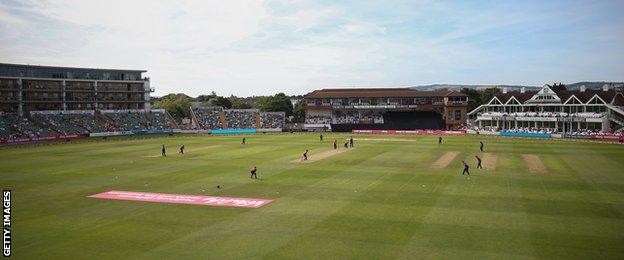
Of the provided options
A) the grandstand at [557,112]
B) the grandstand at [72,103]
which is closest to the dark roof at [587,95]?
the grandstand at [557,112]

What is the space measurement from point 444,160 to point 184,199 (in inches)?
990

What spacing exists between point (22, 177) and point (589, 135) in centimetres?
7041

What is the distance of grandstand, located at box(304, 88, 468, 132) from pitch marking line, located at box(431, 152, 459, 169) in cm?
4626

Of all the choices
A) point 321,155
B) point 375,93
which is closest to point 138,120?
point 375,93

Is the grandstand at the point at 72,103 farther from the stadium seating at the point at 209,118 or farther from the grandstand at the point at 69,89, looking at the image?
the stadium seating at the point at 209,118

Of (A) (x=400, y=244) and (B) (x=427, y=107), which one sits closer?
(A) (x=400, y=244)

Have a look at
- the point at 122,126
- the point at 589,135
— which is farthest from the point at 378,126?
the point at 122,126

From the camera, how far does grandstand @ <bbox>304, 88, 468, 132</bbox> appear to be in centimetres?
9556

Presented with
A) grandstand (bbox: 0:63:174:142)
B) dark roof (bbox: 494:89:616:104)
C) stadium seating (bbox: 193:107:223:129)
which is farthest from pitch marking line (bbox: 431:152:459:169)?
stadium seating (bbox: 193:107:223:129)

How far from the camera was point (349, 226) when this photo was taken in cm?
1997

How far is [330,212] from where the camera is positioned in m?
Answer: 22.6

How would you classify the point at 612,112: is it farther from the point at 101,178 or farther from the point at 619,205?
the point at 101,178

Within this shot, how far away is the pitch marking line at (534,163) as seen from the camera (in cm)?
3594

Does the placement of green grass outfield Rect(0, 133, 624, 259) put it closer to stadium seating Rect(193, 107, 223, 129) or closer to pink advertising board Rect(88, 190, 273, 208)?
pink advertising board Rect(88, 190, 273, 208)
